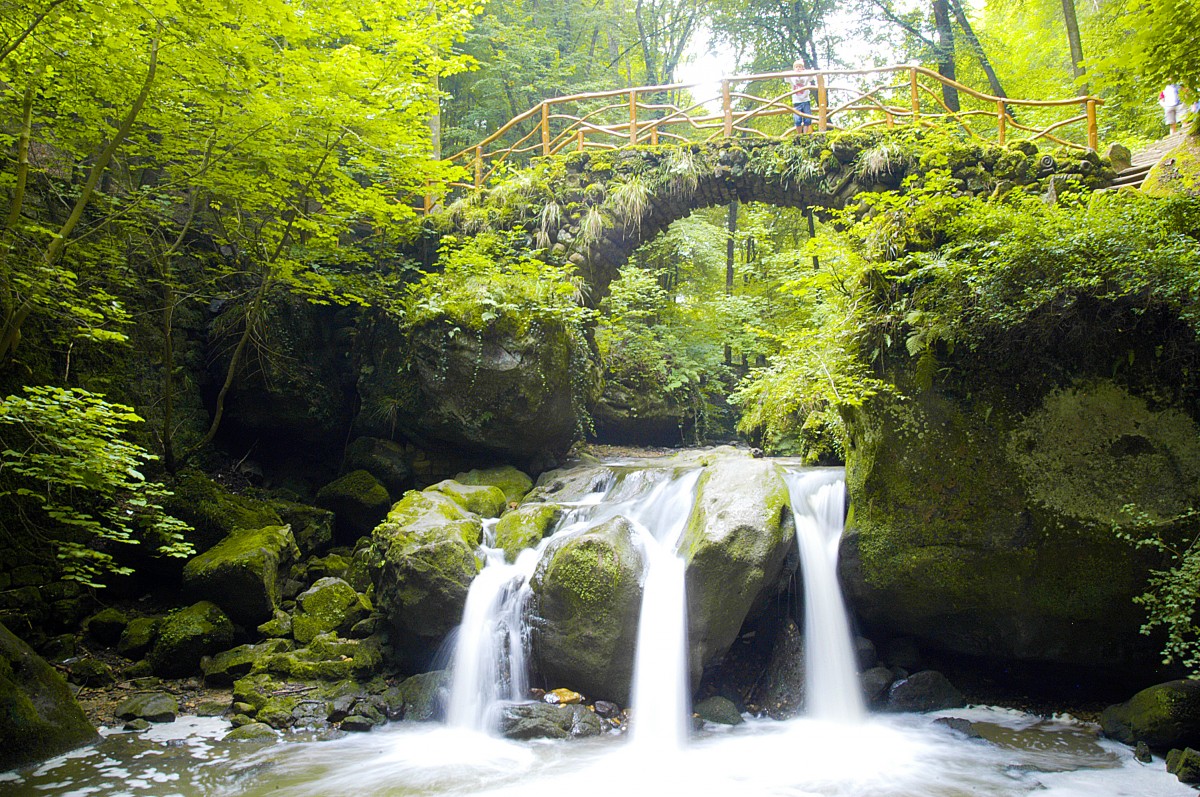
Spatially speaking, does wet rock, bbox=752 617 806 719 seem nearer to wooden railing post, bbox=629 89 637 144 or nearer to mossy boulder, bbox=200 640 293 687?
mossy boulder, bbox=200 640 293 687

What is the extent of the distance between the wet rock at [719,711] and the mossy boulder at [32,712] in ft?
16.5

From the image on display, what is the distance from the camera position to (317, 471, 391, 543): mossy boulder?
9.41 meters

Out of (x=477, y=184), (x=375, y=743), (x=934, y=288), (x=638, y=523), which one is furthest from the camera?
(x=477, y=184)

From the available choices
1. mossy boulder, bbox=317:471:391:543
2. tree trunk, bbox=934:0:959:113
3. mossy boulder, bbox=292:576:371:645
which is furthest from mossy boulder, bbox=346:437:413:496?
tree trunk, bbox=934:0:959:113

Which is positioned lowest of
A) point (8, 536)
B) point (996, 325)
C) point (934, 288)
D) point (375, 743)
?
point (375, 743)

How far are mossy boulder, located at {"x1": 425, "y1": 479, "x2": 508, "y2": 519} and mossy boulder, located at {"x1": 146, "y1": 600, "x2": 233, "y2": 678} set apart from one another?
2633mm

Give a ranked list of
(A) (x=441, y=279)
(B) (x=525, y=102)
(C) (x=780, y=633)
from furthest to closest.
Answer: (B) (x=525, y=102) → (A) (x=441, y=279) → (C) (x=780, y=633)

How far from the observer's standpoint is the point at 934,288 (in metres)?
6.03

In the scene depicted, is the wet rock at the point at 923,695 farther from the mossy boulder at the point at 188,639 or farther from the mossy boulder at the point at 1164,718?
the mossy boulder at the point at 188,639

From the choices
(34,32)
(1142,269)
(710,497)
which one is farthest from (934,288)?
(34,32)

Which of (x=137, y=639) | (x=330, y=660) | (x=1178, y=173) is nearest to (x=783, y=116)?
(x=1178, y=173)

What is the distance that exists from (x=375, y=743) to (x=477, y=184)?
31.5ft

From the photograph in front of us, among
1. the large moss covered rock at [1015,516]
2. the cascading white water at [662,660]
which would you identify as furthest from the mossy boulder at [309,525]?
the large moss covered rock at [1015,516]

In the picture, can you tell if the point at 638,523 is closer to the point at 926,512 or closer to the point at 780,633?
the point at 780,633
